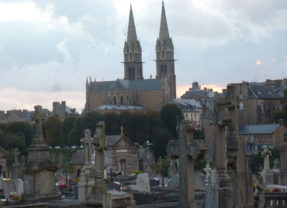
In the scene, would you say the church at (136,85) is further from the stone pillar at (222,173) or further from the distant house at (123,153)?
the stone pillar at (222,173)

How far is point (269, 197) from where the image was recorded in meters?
19.1

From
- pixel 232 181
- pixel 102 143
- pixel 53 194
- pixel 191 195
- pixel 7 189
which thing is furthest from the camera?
pixel 7 189

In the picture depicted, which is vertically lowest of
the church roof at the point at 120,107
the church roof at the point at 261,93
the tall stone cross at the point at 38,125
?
the tall stone cross at the point at 38,125

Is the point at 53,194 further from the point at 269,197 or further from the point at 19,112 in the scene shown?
the point at 19,112

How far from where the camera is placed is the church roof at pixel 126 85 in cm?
15188

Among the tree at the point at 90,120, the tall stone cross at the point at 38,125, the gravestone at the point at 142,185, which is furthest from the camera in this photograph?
the tree at the point at 90,120

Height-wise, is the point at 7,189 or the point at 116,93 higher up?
the point at 116,93

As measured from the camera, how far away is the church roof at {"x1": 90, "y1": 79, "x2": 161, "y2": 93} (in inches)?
5979

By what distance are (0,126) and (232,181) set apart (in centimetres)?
8733

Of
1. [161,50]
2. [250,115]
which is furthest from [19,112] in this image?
[250,115]

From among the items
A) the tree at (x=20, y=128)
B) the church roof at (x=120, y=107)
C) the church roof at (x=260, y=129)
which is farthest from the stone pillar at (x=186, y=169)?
the church roof at (x=120, y=107)

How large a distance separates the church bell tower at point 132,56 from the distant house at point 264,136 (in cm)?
7690

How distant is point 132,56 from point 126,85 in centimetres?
1107

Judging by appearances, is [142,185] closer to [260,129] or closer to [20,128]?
[260,129]
